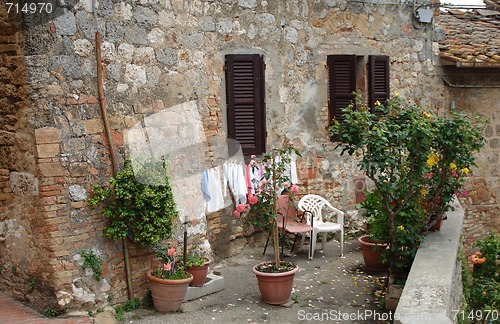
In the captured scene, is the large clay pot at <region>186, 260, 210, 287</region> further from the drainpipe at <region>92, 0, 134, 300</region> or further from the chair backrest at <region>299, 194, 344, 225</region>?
the chair backrest at <region>299, 194, 344, 225</region>

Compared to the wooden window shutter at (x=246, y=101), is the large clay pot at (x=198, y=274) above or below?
below

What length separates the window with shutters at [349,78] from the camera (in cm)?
939

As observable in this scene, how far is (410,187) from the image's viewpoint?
645cm

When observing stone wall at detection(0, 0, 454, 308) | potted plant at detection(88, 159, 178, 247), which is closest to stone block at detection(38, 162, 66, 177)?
stone wall at detection(0, 0, 454, 308)

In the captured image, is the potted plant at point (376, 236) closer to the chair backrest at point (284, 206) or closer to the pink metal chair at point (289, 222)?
the pink metal chair at point (289, 222)

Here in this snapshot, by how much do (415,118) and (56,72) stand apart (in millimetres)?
3687

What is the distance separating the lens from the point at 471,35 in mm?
11516

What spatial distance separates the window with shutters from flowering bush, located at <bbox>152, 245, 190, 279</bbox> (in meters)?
3.81

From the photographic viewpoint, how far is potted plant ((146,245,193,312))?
6.36 m

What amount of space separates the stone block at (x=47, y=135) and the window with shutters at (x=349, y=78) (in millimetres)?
4597

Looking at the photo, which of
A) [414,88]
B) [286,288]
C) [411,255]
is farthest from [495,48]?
[286,288]

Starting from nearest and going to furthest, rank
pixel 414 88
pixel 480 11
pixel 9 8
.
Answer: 1. pixel 9 8
2. pixel 414 88
3. pixel 480 11

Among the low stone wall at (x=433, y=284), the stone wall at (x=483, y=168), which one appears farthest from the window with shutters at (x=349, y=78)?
the low stone wall at (x=433, y=284)

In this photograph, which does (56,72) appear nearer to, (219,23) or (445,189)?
(219,23)
